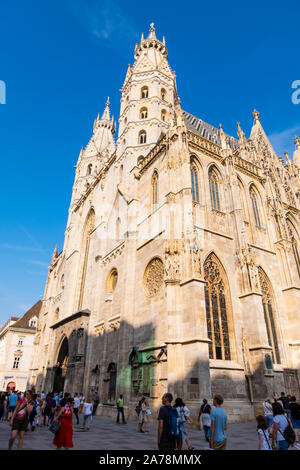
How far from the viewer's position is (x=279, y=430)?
471 cm

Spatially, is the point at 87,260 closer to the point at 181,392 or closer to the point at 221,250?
the point at 221,250

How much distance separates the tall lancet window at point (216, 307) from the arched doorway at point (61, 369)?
16011mm

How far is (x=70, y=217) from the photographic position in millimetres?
36375

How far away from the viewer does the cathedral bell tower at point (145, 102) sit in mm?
25531

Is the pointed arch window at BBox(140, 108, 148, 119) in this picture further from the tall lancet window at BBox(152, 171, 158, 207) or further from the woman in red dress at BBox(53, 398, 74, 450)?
the woman in red dress at BBox(53, 398, 74, 450)

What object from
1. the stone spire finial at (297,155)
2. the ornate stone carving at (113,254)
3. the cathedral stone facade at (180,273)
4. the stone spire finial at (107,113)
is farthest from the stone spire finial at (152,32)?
the ornate stone carving at (113,254)

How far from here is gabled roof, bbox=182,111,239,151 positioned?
91.7 feet

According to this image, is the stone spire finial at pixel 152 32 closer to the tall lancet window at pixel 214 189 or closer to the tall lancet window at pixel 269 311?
the tall lancet window at pixel 214 189

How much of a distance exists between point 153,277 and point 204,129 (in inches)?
731

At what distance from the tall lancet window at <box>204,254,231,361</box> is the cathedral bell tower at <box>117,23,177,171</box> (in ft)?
39.0

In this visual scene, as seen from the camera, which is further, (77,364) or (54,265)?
(54,265)

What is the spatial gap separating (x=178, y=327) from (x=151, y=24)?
36.3 metres

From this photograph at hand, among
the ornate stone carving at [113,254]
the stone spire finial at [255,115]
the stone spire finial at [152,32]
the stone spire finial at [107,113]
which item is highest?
the stone spire finial at [107,113]
